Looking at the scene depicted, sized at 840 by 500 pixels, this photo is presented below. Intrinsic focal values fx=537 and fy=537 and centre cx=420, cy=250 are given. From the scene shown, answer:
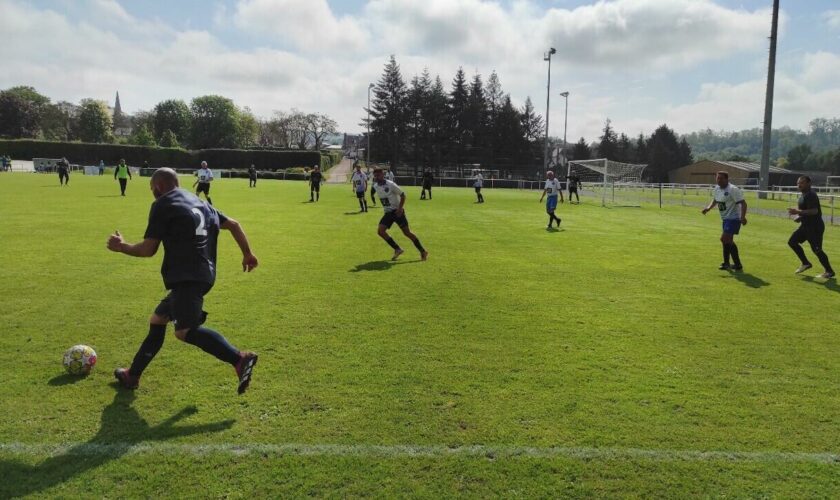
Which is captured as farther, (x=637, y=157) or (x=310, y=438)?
(x=637, y=157)

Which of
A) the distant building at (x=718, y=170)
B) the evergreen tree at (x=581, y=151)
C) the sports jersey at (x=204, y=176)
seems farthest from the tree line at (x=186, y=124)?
the sports jersey at (x=204, y=176)

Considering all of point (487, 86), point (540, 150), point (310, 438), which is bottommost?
point (310, 438)

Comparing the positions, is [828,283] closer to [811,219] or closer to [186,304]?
[811,219]

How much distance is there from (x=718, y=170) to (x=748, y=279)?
244 feet

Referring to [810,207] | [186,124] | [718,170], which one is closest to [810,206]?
[810,207]

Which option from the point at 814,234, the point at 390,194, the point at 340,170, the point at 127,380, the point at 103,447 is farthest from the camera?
the point at 340,170

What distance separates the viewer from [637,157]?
352ft

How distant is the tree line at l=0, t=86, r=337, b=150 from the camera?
101 metres

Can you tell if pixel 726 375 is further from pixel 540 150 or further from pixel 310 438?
pixel 540 150

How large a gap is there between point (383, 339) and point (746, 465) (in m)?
3.52

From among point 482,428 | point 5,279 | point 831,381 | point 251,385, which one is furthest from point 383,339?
point 5,279

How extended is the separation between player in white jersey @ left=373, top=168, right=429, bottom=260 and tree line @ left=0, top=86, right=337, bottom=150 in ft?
311

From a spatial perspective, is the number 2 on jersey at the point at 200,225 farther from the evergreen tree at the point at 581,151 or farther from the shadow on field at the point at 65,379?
the evergreen tree at the point at 581,151

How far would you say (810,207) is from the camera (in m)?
9.90
